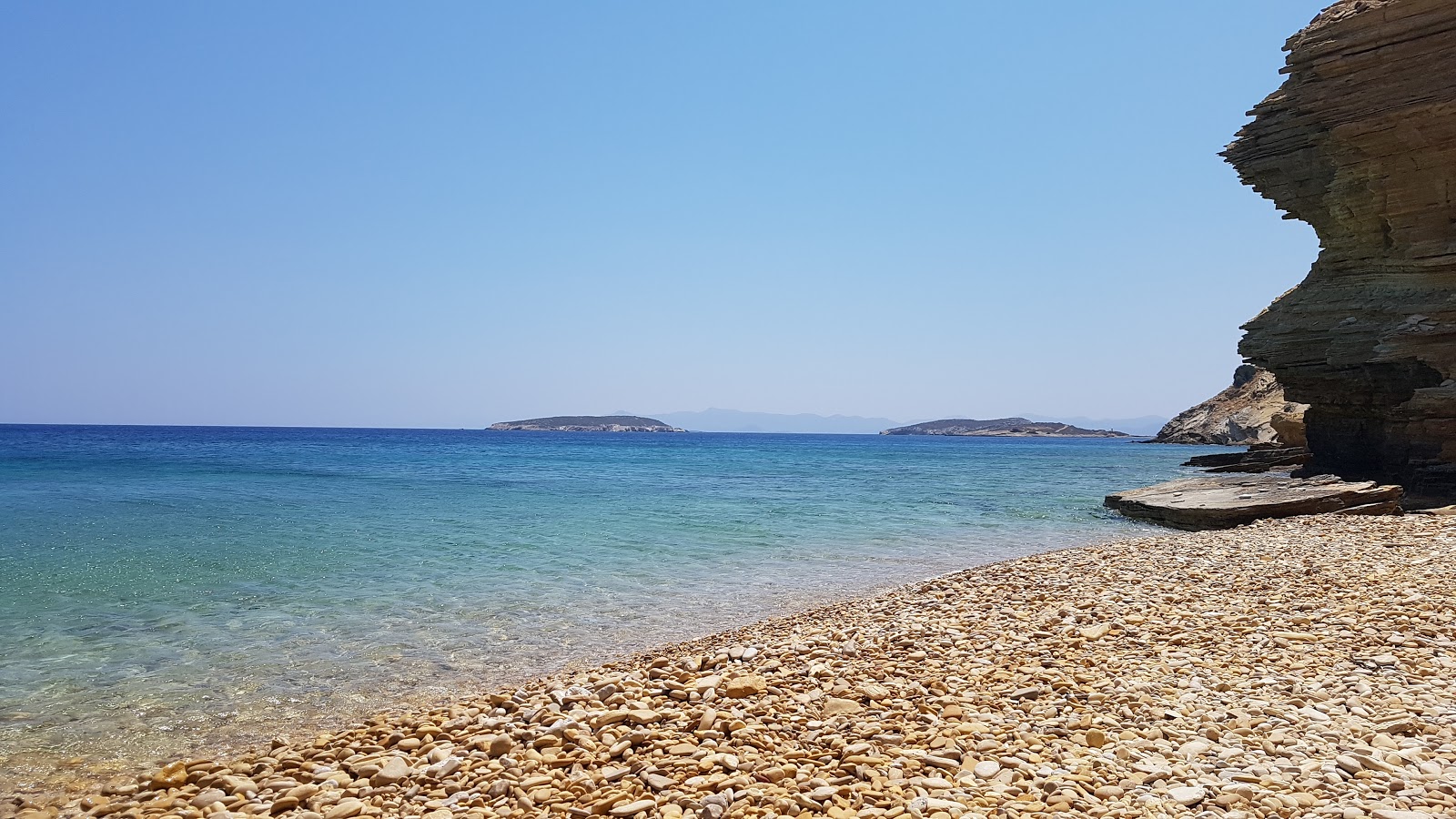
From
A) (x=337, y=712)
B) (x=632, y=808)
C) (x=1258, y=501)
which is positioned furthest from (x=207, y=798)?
(x=1258, y=501)

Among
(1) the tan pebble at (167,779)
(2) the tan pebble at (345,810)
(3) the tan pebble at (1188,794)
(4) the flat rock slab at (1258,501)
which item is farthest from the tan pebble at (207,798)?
(4) the flat rock slab at (1258,501)

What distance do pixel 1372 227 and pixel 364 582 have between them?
81.5 feet

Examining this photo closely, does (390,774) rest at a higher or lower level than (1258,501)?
lower

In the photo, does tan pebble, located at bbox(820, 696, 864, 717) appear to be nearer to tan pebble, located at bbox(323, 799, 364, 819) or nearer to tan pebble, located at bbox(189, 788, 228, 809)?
tan pebble, located at bbox(323, 799, 364, 819)

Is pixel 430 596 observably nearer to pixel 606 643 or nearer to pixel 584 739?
pixel 606 643

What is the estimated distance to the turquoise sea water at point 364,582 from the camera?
6746mm

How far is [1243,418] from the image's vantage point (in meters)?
66.6

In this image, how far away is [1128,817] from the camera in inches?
142

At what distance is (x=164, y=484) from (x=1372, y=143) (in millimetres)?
38231

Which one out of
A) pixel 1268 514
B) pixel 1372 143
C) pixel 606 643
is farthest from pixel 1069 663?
pixel 1372 143

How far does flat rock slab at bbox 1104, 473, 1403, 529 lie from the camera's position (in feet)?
54.1

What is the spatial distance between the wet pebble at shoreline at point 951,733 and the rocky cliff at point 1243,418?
36.8m

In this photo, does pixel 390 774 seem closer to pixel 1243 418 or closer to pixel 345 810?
pixel 345 810

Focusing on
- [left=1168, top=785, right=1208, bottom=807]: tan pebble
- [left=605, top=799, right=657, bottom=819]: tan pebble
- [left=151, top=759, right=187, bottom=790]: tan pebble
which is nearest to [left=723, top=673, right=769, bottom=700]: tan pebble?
[left=605, top=799, right=657, bottom=819]: tan pebble
